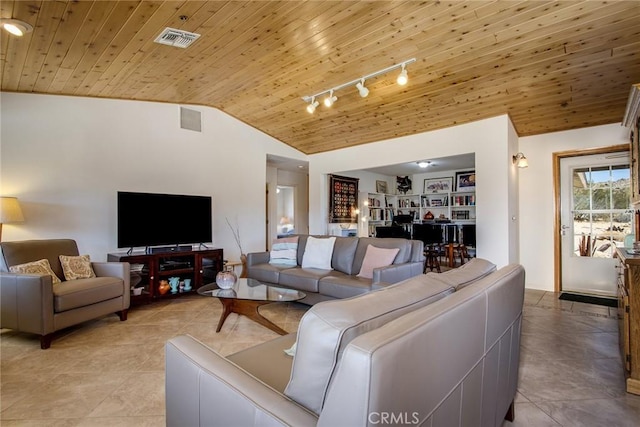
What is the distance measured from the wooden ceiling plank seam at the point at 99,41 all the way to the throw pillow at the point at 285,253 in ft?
9.26

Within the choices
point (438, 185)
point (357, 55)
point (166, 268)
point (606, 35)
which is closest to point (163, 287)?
point (166, 268)

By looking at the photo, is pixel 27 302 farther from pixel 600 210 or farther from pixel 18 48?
pixel 600 210

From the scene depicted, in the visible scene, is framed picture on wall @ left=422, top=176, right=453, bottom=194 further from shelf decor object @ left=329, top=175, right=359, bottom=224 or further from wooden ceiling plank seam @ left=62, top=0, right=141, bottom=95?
wooden ceiling plank seam @ left=62, top=0, right=141, bottom=95

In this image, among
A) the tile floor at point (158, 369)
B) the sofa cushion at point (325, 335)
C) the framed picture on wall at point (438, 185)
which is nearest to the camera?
the sofa cushion at point (325, 335)

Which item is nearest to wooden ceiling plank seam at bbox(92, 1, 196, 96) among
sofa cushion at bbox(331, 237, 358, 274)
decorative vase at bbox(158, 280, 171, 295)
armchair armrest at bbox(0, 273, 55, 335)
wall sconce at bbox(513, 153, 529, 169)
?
armchair armrest at bbox(0, 273, 55, 335)

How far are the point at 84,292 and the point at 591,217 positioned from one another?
6.18 metres

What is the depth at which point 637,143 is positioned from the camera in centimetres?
290

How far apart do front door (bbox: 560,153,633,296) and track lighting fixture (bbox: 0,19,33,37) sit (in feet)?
20.3

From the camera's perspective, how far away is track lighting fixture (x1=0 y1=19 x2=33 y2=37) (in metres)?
2.39

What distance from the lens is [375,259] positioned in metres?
3.51

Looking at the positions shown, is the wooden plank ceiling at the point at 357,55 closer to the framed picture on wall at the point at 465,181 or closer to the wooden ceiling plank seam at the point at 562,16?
the wooden ceiling plank seam at the point at 562,16

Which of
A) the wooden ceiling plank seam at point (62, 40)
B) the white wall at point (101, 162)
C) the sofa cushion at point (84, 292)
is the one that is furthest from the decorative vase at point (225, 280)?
the wooden ceiling plank seam at point (62, 40)

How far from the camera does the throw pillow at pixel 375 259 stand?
135 inches

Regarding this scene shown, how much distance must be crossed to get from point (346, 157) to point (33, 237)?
456cm
